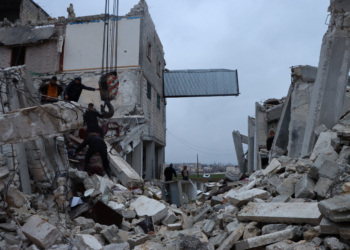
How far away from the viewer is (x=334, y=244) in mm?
3033

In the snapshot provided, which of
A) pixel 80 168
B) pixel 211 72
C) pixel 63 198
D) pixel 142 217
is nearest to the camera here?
pixel 63 198

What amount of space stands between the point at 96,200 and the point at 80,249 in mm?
2070

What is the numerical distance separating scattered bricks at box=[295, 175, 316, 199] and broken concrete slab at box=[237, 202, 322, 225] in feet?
2.49

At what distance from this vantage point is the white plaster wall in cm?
1299

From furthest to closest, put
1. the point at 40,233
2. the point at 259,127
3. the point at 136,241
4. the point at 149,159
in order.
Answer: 1. the point at 149,159
2. the point at 259,127
3. the point at 136,241
4. the point at 40,233

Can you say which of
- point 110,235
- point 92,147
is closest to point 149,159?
point 92,147

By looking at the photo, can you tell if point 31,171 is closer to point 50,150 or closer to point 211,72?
point 50,150

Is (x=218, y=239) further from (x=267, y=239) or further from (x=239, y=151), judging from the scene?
(x=239, y=151)

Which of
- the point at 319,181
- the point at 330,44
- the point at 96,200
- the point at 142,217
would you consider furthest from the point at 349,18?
the point at 96,200

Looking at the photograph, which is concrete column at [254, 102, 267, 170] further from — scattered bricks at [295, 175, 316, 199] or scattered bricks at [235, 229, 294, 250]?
scattered bricks at [235, 229, 294, 250]

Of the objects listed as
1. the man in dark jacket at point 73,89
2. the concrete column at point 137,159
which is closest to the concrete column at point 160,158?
the concrete column at point 137,159

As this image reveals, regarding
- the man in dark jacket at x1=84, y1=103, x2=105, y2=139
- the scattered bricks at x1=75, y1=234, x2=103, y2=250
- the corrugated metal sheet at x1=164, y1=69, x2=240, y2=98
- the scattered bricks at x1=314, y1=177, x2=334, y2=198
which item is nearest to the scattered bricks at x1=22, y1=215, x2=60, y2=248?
the scattered bricks at x1=75, y1=234, x2=103, y2=250

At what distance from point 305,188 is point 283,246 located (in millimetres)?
1685

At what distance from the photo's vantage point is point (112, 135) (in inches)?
421
